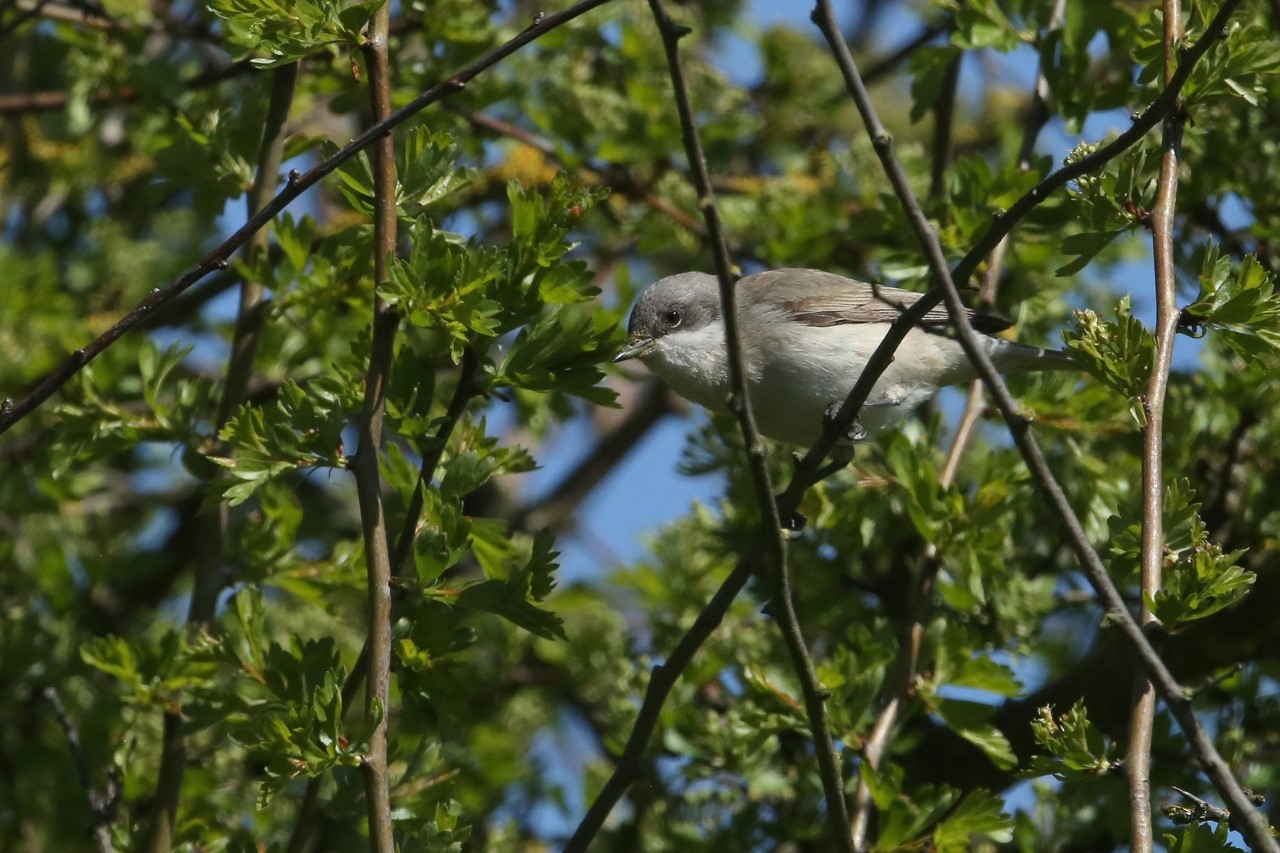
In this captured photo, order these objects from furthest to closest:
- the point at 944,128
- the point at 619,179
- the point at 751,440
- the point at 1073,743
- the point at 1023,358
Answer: the point at 619,179 → the point at 944,128 → the point at 1023,358 → the point at 1073,743 → the point at 751,440

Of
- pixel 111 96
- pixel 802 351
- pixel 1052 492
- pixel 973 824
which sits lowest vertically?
pixel 973 824

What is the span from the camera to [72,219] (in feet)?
20.6

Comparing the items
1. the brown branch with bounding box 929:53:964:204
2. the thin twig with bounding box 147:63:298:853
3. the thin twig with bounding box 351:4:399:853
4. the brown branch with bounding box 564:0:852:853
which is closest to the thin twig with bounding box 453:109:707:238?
the brown branch with bounding box 929:53:964:204

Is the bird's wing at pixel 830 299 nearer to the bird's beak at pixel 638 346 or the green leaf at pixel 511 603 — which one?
the bird's beak at pixel 638 346

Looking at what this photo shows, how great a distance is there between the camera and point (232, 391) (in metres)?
3.24

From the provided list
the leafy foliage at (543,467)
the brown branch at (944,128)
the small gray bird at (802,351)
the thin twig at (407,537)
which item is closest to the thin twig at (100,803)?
the leafy foliage at (543,467)

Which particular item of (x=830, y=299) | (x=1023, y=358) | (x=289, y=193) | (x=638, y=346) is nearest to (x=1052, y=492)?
(x=289, y=193)

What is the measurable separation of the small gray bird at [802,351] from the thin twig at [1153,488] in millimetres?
1094

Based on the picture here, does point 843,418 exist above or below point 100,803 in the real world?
above

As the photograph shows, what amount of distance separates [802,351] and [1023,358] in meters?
0.62

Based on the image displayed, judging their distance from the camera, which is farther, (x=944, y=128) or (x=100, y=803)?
(x=944, y=128)

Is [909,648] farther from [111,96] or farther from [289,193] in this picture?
[111,96]

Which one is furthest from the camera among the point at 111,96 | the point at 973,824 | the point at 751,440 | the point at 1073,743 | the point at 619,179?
the point at 619,179

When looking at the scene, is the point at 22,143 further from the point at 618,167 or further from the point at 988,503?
the point at 988,503
